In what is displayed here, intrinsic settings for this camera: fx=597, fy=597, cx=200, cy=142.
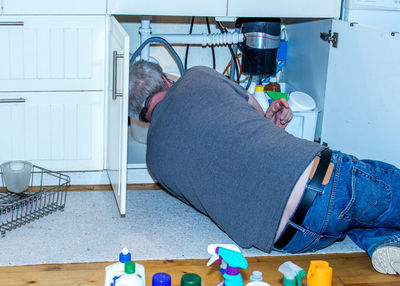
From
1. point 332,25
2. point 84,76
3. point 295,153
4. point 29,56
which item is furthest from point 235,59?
point 295,153

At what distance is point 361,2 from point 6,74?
4.50ft

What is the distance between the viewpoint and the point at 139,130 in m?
2.67

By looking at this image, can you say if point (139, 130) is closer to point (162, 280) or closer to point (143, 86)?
point (143, 86)

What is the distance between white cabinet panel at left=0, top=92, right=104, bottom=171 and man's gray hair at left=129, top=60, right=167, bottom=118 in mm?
277

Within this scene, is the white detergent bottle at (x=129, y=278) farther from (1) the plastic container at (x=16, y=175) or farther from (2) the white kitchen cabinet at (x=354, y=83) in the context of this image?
(2) the white kitchen cabinet at (x=354, y=83)

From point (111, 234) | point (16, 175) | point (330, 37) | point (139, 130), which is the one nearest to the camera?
point (111, 234)

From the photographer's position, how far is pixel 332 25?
2.37 metres

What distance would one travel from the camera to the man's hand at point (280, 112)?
211 centimetres

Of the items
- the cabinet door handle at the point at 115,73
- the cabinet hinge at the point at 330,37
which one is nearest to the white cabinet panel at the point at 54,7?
the cabinet door handle at the point at 115,73

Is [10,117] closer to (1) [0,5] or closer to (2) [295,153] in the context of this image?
(1) [0,5]

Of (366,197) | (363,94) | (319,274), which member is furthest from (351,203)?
(363,94)

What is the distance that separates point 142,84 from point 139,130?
0.68 m

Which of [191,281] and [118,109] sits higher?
[118,109]

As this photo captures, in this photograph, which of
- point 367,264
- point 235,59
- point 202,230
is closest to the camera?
point 367,264
